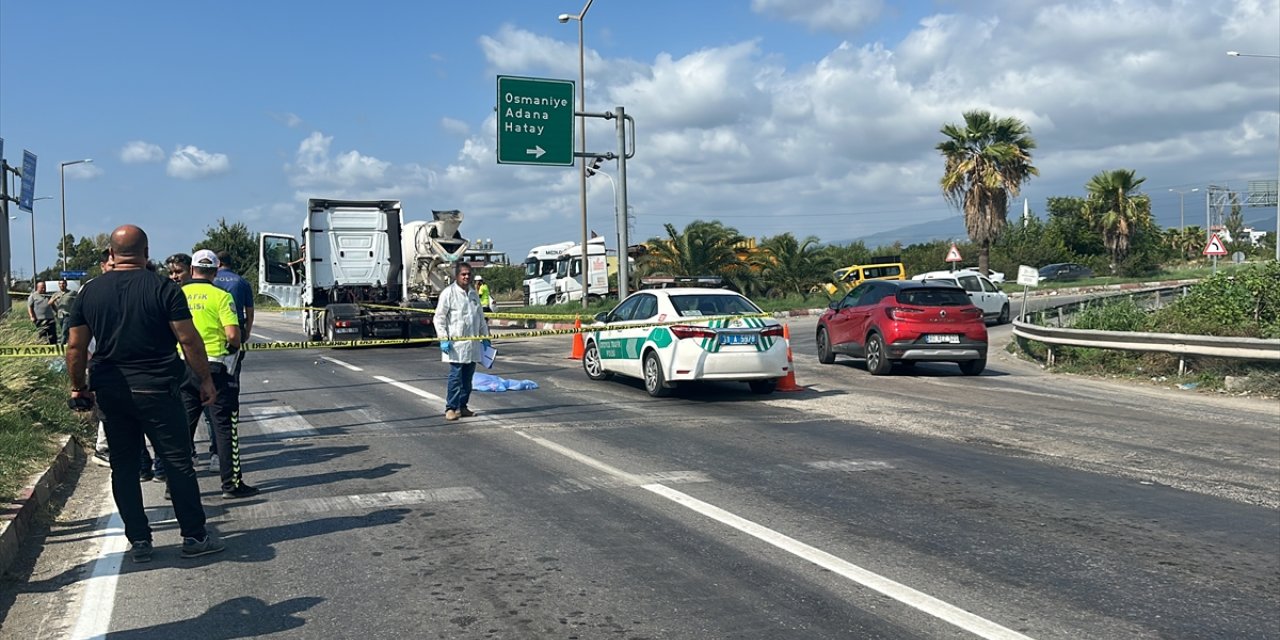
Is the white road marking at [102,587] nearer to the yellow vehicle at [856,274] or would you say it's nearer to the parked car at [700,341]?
the parked car at [700,341]

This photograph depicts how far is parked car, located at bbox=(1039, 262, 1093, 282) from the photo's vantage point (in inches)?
2165

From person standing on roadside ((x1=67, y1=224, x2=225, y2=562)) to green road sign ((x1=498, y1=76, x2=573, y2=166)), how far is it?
18.4 meters

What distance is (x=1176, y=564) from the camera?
19.1ft

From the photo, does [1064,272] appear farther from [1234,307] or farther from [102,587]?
[102,587]

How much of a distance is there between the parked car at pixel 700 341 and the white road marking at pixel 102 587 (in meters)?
7.31

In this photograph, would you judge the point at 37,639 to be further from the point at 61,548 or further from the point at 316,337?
the point at 316,337

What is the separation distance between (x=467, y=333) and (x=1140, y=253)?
54.6m

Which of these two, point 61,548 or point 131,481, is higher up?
point 131,481

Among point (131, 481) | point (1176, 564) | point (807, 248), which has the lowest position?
point (1176, 564)

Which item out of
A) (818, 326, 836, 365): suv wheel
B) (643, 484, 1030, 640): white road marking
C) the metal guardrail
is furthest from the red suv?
(643, 484, 1030, 640): white road marking

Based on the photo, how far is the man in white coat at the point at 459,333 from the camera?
1126 centimetres

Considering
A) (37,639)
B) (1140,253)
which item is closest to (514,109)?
(37,639)

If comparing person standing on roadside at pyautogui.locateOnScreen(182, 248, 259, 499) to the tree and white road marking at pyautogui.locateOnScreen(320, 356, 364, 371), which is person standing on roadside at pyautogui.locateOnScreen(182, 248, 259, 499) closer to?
white road marking at pyautogui.locateOnScreen(320, 356, 364, 371)

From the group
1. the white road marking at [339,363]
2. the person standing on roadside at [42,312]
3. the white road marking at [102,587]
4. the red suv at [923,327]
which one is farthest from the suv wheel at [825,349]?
the white road marking at [102,587]
